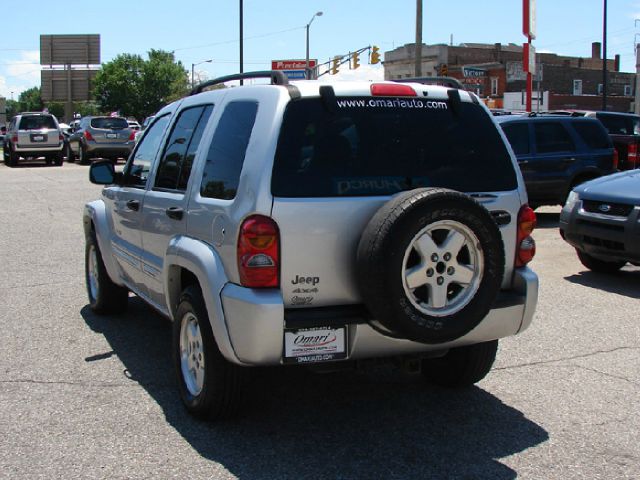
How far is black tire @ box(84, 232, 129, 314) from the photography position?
673cm

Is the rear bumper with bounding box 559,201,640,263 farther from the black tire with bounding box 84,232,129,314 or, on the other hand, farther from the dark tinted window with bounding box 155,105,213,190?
the dark tinted window with bounding box 155,105,213,190

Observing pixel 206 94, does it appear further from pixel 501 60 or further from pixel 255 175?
pixel 501 60

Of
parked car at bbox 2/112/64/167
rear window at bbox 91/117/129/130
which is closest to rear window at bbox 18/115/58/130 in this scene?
parked car at bbox 2/112/64/167

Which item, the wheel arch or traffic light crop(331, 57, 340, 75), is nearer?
the wheel arch

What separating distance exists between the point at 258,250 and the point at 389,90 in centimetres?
119

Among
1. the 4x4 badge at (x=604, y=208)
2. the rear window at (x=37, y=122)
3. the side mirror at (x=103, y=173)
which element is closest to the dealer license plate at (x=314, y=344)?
the side mirror at (x=103, y=173)

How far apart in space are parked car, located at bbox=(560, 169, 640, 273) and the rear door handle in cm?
530

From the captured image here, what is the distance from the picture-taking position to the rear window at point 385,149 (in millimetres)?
3990

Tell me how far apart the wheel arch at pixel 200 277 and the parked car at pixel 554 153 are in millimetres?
9504

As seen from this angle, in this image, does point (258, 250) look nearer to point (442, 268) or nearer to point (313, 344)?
point (313, 344)

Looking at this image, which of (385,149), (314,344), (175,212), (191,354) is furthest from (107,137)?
(314,344)

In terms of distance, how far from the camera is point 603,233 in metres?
8.43

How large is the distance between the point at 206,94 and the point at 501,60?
75778 mm

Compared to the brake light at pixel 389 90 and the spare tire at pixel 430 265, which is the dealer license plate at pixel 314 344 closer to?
the spare tire at pixel 430 265
